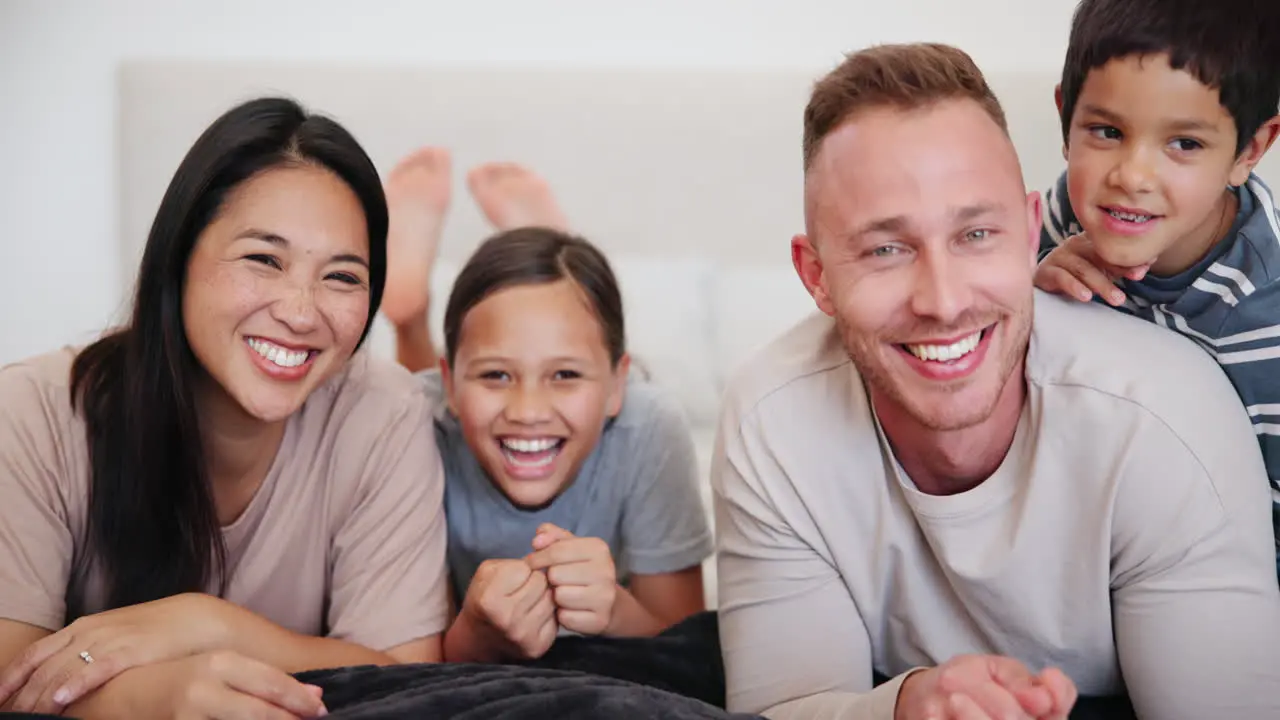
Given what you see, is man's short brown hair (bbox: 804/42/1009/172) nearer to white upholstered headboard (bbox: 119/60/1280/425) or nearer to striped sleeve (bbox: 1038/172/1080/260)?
striped sleeve (bbox: 1038/172/1080/260)

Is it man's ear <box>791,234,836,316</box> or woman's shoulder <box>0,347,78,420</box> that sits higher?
man's ear <box>791,234,836,316</box>

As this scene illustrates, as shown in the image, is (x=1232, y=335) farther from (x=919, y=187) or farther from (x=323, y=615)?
(x=323, y=615)

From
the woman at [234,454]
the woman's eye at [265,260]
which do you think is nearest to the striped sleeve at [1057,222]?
the woman at [234,454]

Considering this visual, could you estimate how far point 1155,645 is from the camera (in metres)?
1.38

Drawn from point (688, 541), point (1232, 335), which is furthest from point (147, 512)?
point (1232, 335)

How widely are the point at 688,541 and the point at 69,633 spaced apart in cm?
95

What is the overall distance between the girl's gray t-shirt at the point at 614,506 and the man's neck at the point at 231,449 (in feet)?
1.19

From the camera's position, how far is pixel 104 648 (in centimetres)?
142

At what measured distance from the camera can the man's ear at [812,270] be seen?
1.45m

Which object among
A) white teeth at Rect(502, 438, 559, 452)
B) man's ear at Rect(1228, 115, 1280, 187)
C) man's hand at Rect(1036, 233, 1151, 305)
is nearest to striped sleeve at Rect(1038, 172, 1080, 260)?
man's hand at Rect(1036, 233, 1151, 305)

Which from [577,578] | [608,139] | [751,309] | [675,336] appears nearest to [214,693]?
[577,578]

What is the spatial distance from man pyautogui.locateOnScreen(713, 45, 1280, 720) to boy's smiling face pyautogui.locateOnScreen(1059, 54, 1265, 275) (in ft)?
0.35

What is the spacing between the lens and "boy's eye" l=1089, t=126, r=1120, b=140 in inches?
59.5

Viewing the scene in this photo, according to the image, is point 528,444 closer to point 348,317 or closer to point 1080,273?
point 348,317
